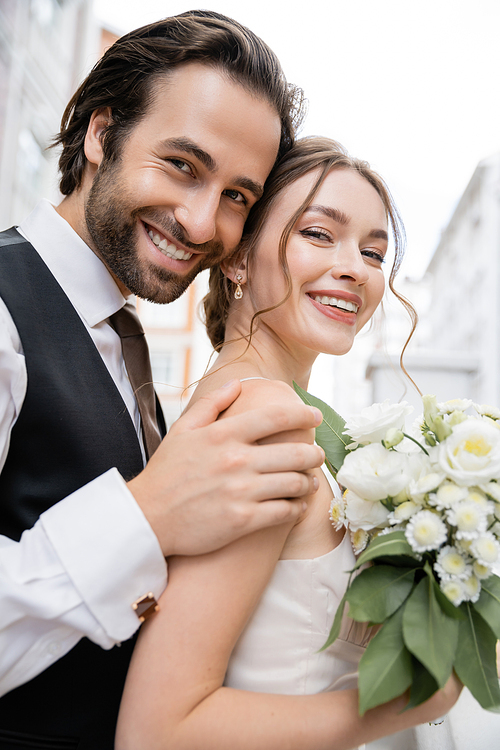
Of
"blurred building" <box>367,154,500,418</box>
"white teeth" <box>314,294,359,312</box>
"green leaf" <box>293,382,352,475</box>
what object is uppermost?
"white teeth" <box>314,294,359,312</box>

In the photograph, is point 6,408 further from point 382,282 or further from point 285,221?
point 382,282

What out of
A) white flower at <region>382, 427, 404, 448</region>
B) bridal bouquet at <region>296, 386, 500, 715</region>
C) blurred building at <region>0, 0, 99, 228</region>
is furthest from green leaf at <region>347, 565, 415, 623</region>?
blurred building at <region>0, 0, 99, 228</region>

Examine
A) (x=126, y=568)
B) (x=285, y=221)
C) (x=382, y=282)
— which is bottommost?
(x=126, y=568)

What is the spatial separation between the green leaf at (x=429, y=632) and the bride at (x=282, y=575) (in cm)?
14

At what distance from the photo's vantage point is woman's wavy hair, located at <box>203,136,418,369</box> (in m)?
1.38

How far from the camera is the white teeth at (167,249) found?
4.82 feet

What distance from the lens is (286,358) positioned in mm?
1498

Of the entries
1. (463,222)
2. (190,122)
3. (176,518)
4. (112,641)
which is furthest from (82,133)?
(463,222)

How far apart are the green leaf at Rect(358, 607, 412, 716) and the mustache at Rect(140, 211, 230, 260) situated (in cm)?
98

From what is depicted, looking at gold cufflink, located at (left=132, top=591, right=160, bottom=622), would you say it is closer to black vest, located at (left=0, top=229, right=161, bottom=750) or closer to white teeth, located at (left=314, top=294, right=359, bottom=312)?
black vest, located at (left=0, top=229, right=161, bottom=750)

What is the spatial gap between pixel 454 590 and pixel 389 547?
4.5 inches

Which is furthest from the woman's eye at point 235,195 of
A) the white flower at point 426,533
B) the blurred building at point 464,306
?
the blurred building at point 464,306

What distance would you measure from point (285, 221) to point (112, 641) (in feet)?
3.33

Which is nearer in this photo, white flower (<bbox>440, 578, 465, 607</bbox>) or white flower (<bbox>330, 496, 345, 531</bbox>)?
white flower (<bbox>440, 578, 465, 607</bbox>)
